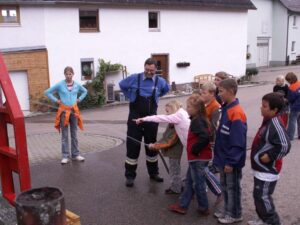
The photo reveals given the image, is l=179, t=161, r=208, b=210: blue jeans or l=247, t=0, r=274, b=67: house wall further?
l=247, t=0, r=274, b=67: house wall

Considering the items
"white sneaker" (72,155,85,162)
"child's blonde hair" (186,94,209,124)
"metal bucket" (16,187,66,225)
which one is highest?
"child's blonde hair" (186,94,209,124)

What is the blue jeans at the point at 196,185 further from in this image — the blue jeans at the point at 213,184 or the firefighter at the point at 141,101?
the firefighter at the point at 141,101

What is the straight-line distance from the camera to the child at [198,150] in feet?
15.0

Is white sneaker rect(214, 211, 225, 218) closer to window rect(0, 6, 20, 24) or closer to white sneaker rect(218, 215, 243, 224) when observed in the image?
white sneaker rect(218, 215, 243, 224)

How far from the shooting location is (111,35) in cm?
1848

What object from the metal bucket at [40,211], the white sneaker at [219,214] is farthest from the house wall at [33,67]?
the metal bucket at [40,211]

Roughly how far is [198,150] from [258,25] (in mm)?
33495

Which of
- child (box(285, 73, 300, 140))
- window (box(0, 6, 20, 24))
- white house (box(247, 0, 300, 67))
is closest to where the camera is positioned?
child (box(285, 73, 300, 140))

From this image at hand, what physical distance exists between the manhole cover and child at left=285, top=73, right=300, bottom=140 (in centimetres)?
407

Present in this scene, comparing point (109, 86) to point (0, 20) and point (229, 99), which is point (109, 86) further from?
point (229, 99)

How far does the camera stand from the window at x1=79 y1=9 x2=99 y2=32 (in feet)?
57.8

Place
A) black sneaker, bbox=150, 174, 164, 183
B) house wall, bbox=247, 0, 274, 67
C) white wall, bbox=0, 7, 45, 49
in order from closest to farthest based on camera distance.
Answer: black sneaker, bbox=150, 174, 164, 183
white wall, bbox=0, 7, 45, 49
house wall, bbox=247, 0, 274, 67

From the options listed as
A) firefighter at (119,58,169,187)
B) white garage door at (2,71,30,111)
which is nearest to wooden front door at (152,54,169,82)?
white garage door at (2,71,30,111)

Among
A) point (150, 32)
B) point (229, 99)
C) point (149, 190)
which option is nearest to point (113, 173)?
point (149, 190)
